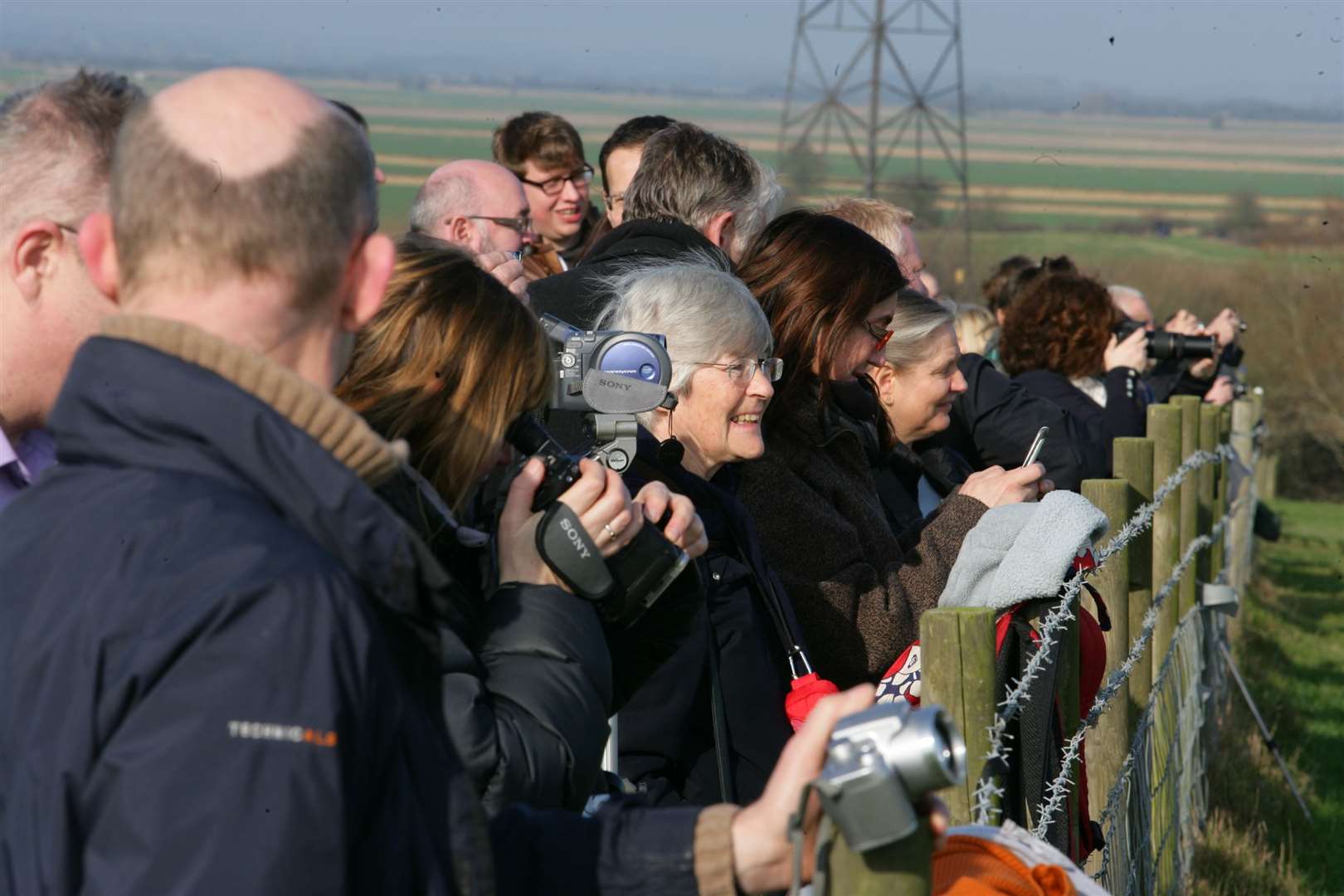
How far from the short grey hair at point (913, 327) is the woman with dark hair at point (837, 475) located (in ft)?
0.91

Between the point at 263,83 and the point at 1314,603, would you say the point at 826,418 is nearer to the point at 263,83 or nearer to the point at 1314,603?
the point at 263,83

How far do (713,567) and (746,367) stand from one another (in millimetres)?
566

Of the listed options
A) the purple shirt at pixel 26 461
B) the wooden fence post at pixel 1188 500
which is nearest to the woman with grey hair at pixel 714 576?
the purple shirt at pixel 26 461

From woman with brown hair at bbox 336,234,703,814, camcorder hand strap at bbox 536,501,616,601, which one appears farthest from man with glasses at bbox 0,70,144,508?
camcorder hand strap at bbox 536,501,616,601

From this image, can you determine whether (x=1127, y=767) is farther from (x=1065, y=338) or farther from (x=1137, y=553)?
(x=1065, y=338)

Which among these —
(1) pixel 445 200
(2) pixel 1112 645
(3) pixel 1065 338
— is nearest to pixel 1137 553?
(2) pixel 1112 645

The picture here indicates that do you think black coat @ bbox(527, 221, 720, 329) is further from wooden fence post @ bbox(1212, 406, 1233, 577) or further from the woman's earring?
wooden fence post @ bbox(1212, 406, 1233, 577)

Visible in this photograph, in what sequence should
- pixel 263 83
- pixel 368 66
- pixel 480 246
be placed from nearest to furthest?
pixel 263 83 < pixel 480 246 < pixel 368 66

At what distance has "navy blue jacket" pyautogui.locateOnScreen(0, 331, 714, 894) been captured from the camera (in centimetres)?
138

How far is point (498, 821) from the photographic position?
1804 millimetres

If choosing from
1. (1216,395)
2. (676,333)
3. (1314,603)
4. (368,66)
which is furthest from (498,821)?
(368,66)

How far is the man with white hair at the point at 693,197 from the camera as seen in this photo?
438 cm

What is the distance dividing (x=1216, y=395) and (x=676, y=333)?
663 cm

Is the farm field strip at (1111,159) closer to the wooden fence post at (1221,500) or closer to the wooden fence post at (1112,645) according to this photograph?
the wooden fence post at (1221,500)
